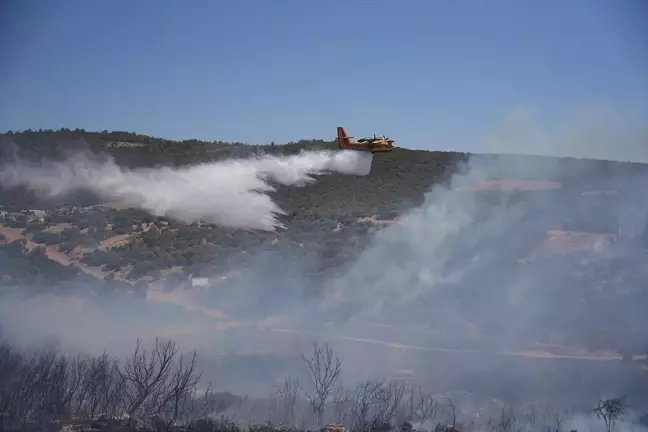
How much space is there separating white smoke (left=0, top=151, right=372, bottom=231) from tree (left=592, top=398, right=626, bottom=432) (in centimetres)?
2852

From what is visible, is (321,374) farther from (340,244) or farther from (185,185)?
(185,185)

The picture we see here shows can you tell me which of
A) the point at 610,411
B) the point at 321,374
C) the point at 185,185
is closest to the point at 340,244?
the point at 185,185

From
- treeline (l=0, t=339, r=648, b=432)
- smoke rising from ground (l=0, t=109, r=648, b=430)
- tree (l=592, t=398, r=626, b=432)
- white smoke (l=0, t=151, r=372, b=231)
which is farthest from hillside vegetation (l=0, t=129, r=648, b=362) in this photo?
treeline (l=0, t=339, r=648, b=432)

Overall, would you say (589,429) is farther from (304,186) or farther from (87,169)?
(87,169)

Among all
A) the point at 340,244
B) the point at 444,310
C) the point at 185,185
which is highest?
the point at 185,185

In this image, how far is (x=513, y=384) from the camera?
52.8m

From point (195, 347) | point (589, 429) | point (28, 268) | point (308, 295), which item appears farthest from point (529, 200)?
point (28, 268)

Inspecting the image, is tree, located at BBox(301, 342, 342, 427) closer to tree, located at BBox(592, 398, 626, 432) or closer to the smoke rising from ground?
the smoke rising from ground

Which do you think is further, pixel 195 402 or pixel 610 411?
pixel 610 411

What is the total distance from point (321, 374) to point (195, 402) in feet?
27.0

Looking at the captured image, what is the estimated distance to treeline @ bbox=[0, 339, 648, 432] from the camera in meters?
39.8

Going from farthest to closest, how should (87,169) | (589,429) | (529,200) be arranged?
(529,200)
(87,169)
(589,429)

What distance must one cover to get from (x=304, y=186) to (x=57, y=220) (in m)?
24.5

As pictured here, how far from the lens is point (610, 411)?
48.0 meters
